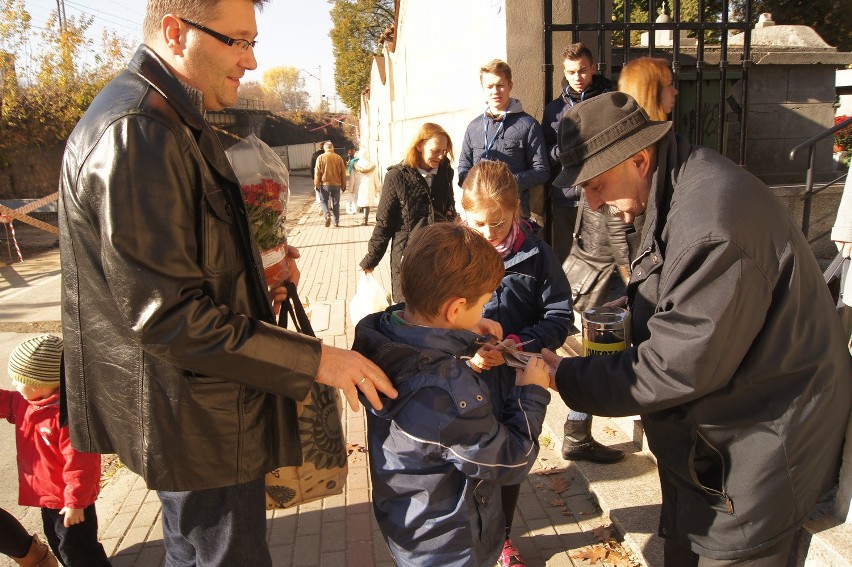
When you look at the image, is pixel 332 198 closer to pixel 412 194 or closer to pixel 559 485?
pixel 412 194

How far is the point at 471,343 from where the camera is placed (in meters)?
1.84

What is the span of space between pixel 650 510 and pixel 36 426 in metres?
2.75

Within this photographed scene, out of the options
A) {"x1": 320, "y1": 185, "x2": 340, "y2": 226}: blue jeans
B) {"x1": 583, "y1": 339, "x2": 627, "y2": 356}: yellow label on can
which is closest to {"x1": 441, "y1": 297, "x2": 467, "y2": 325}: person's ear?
{"x1": 583, "y1": 339, "x2": 627, "y2": 356}: yellow label on can

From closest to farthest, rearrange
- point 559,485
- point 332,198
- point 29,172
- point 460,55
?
point 559,485 < point 460,55 < point 332,198 < point 29,172

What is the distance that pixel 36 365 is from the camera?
2.65 m

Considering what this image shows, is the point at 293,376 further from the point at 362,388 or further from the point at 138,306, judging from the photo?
the point at 138,306

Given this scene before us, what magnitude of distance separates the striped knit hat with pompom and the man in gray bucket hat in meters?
2.04

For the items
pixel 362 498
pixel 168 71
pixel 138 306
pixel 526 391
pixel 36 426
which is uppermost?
pixel 168 71

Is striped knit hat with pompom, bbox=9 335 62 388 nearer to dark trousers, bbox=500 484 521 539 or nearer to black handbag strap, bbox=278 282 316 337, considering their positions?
black handbag strap, bbox=278 282 316 337

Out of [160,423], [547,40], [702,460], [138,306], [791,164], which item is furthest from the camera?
[791,164]

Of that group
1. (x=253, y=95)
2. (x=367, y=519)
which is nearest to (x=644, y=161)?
(x=367, y=519)

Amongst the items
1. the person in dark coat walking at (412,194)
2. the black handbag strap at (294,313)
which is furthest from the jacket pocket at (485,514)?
the person in dark coat walking at (412,194)

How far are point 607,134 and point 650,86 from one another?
1515mm

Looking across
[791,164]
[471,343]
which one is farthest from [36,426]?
[791,164]
